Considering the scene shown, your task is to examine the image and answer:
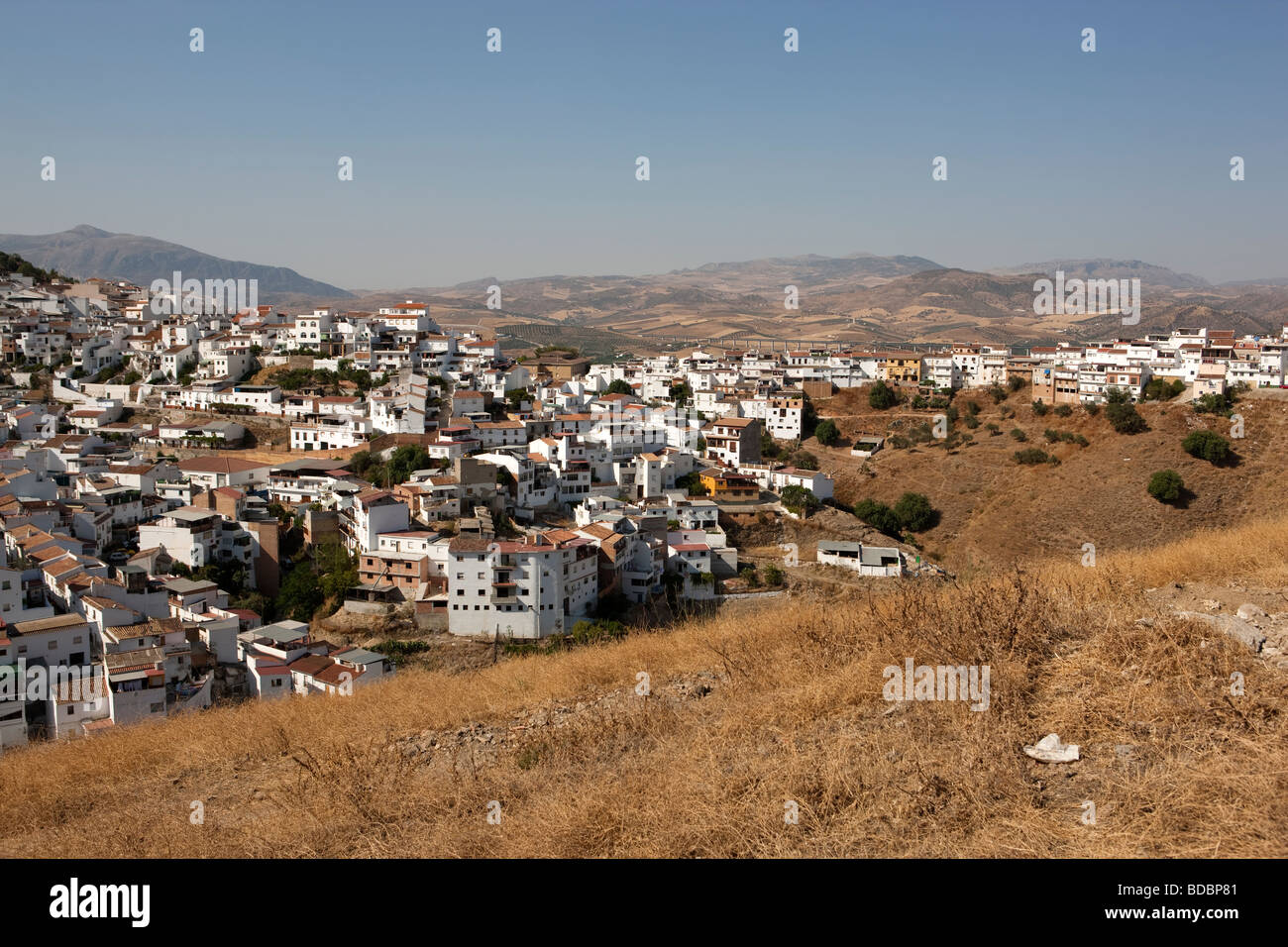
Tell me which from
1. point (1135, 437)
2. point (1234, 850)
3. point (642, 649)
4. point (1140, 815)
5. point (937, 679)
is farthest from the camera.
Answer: point (1135, 437)

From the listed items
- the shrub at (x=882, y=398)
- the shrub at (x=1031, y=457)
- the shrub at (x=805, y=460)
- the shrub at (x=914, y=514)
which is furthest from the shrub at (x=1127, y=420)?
the shrub at (x=805, y=460)

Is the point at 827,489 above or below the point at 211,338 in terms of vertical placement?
below

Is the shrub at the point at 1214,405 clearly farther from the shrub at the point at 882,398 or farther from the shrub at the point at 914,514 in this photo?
the shrub at the point at 882,398

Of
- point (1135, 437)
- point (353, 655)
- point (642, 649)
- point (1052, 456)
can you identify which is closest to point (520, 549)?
point (353, 655)

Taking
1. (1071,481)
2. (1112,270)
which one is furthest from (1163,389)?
(1112,270)

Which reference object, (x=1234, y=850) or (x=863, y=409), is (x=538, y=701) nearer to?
(x=1234, y=850)
